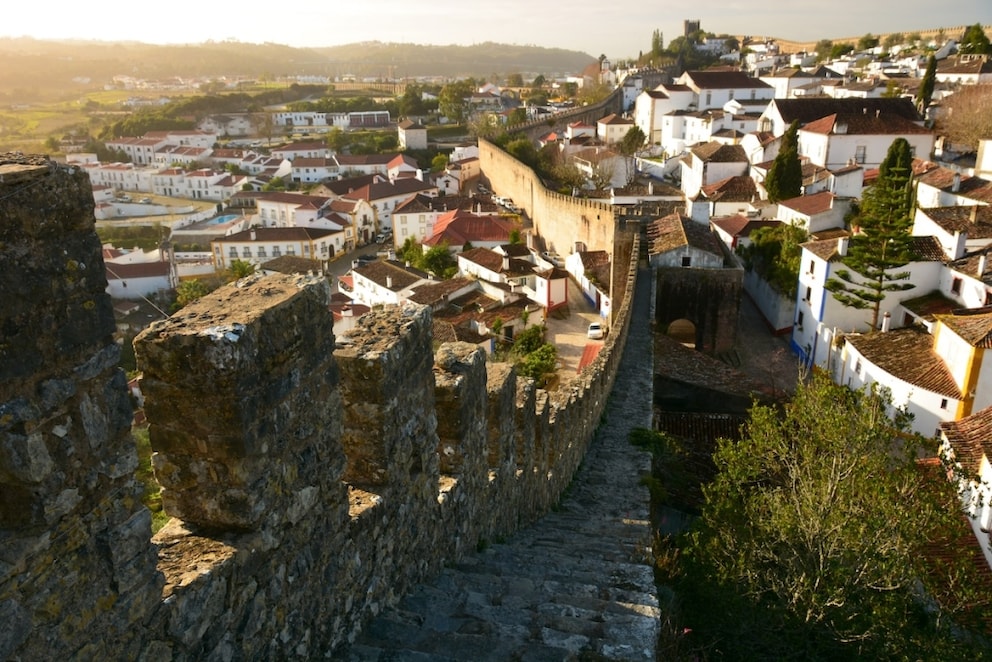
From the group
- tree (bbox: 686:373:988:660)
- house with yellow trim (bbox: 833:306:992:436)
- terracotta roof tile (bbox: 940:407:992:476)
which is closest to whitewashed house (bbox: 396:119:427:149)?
house with yellow trim (bbox: 833:306:992:436)

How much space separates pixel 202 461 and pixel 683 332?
896 inches

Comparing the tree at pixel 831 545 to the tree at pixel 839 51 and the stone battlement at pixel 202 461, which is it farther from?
the tree at pixel 839 51

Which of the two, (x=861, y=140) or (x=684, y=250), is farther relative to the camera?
(x=861, y=140)

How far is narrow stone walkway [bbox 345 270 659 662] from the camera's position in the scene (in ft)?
11.2

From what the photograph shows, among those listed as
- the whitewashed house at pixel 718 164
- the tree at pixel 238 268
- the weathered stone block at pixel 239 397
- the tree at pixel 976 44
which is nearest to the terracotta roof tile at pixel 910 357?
the weathered stone block at pixel 239 397

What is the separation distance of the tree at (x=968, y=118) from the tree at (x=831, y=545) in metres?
31.0

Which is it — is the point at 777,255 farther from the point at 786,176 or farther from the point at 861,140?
the point at 861,140

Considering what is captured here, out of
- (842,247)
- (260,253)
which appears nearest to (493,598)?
(842,247)

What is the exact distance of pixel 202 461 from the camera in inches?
100

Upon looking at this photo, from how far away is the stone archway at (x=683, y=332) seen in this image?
23.3m

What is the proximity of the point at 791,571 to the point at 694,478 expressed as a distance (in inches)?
191

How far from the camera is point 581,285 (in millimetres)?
29875

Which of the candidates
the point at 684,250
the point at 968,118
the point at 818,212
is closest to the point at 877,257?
the point at 684,250

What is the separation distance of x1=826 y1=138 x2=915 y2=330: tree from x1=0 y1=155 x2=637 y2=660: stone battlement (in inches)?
712
